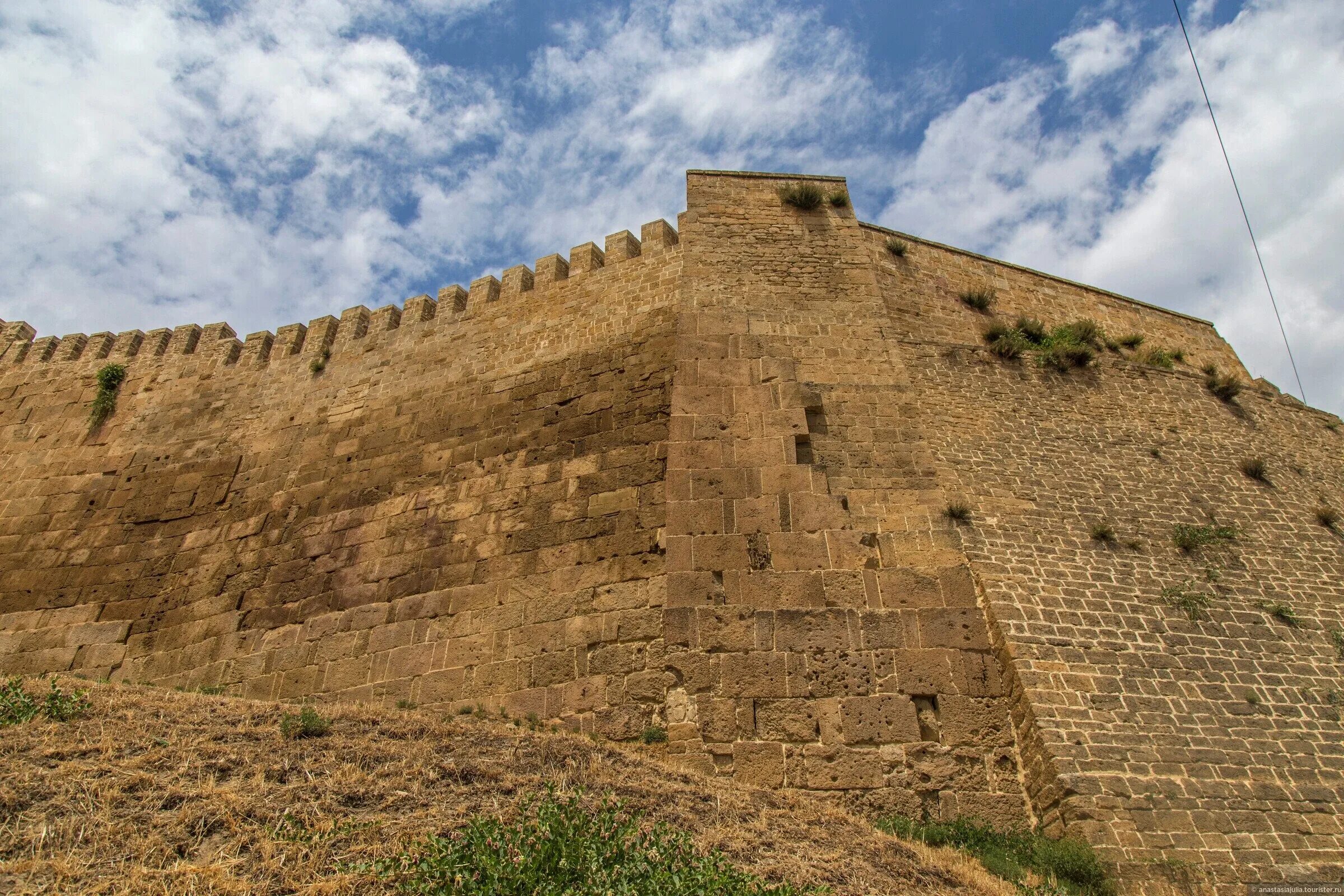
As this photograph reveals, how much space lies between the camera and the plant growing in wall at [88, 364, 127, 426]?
43.2 ft

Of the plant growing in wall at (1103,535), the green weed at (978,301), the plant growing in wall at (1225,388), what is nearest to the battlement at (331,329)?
the green weed at (978,301)

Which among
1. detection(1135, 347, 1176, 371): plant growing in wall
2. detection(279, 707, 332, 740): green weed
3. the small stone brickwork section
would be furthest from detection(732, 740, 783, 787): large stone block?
detection(1135, 347, 1176, 371): plant growing in wall

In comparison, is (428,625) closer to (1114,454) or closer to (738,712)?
(738,712)

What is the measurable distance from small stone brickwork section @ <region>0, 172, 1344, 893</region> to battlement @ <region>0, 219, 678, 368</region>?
7 centimetres

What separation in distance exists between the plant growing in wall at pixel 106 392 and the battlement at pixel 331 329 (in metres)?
0.31

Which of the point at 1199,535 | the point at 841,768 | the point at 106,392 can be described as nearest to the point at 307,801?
the point at 841,768

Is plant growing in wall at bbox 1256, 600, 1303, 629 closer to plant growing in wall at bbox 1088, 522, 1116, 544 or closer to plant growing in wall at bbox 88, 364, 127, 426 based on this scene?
plant growing in wall at bbox 1088, 522, 1116, 544

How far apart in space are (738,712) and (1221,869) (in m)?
3.89

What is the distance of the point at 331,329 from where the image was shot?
13.2 metres

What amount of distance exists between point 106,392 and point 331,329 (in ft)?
12.2

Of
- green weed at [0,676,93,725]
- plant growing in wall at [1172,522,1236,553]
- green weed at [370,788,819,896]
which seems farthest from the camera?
plant growing in wall at [1172,522,1236,553]

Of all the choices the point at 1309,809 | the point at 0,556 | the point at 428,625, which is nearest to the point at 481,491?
the point at 428,625

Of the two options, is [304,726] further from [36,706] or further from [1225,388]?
[1225,388]

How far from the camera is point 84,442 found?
42.1 ft
